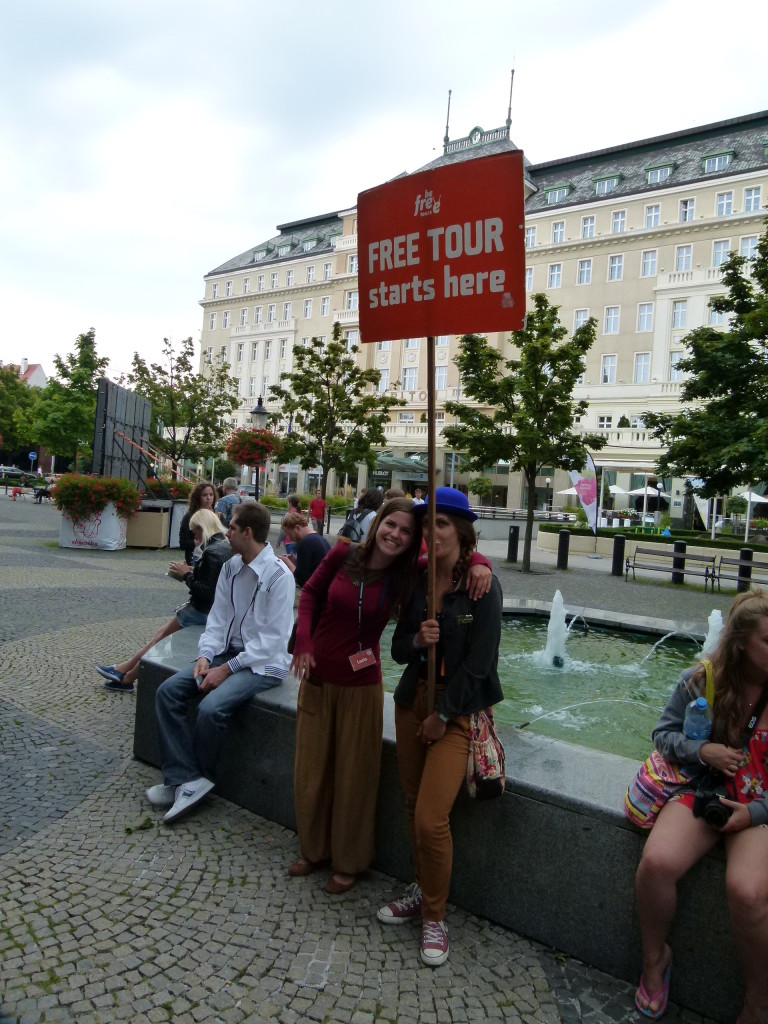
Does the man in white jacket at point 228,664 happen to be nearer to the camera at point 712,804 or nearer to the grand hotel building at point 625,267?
the camera at point 712,804

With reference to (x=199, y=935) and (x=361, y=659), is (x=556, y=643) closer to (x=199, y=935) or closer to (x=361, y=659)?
(x=361, y=659)

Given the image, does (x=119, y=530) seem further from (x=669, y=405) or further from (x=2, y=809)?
(x=669, y=405)

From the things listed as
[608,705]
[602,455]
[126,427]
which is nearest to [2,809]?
[608,705]

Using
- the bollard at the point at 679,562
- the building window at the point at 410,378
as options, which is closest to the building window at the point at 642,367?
the building window at the point at 410,378

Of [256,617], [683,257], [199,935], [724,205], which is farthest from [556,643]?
[683,257]

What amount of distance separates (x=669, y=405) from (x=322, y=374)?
27244 mm

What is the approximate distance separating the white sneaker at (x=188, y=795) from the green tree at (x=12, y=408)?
6012 cm

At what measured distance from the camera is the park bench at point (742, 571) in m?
15.6

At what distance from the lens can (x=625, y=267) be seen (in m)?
50.5

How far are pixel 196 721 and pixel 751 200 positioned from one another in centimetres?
5083

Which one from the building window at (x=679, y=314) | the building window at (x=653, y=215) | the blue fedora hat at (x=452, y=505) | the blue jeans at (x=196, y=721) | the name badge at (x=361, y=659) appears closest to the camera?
the blue fedora hat at (x=452, y=505)

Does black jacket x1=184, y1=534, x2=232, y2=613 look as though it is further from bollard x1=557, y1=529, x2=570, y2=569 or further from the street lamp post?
the street lamp post

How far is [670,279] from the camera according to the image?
1891 inches

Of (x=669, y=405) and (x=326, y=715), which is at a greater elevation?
(x=669, y=405)
